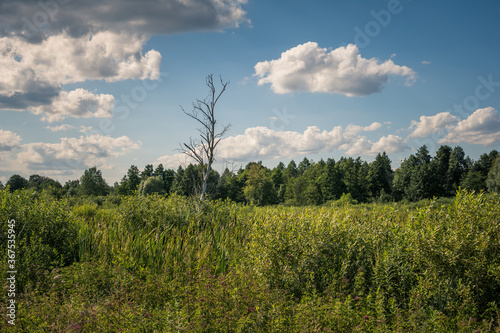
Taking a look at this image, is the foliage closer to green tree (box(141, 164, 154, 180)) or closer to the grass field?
the grass field

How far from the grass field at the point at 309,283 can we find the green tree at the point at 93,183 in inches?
1738

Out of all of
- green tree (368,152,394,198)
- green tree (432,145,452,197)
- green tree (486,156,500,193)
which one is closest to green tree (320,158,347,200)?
green tree (368,152,394,198)

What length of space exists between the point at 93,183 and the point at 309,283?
2055 inches

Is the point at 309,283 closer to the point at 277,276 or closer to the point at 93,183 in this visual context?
the point at 277,276

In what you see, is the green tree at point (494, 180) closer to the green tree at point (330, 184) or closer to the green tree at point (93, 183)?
the green tree at point (330, 184)

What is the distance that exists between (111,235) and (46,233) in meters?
1.62

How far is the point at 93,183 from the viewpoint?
167ft

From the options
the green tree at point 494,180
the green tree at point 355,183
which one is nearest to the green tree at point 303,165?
the green tree at point 355,183

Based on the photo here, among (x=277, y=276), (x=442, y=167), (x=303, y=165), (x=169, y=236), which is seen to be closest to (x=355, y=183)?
(x=442, y=167)

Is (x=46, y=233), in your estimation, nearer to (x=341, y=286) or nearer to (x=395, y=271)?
(x=341, y=286)

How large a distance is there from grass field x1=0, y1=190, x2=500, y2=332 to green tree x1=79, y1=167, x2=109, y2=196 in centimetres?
4414

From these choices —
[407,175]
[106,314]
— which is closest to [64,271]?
[106,314]

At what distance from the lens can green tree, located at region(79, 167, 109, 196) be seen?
48062mm

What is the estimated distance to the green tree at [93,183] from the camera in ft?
158
